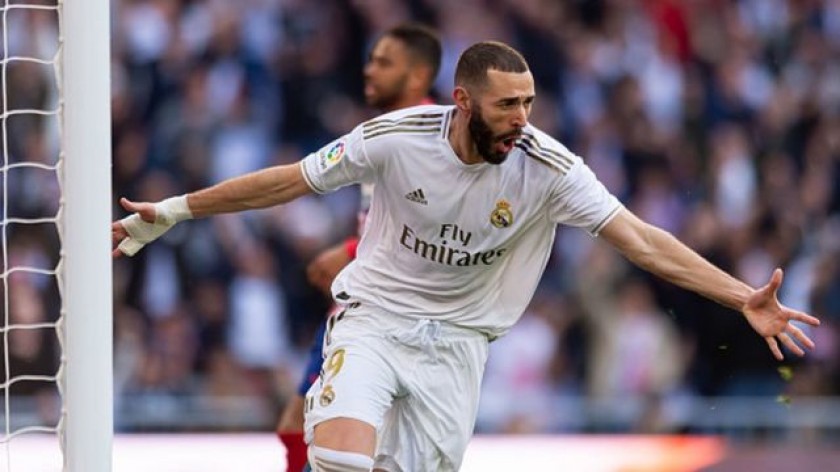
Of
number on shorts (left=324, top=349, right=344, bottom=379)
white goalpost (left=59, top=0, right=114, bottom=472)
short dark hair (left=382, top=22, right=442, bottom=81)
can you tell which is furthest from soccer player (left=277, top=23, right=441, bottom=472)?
white goalpost (left=59, top=0, right=114, bottom=472)

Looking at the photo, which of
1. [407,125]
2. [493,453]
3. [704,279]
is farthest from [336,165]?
[493,453]

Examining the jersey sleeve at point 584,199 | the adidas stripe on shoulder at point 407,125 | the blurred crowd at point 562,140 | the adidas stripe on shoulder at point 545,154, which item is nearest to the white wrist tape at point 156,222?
the adidas stripe on shoulder at point 407,125

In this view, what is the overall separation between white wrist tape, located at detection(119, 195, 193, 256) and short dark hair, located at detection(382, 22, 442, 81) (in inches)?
78.6

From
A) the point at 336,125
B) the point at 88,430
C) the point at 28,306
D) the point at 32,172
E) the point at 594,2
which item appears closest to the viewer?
the point at 88,430

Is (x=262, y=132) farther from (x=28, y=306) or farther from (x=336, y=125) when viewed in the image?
(x=28, y=306)

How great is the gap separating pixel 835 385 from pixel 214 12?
16.3 feet

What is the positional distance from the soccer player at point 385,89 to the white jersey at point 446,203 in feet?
4.97

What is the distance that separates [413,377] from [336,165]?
2.60 feet

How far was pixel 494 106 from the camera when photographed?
249 inches

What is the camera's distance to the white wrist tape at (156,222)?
655 centimetres

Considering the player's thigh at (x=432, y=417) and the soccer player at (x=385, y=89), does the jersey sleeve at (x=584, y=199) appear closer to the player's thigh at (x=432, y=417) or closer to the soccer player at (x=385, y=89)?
the player's thigh at (x=432, y=417)

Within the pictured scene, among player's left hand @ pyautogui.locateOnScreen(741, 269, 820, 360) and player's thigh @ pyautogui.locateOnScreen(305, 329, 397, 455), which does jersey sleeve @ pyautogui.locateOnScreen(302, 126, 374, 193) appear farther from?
player's left hand @ pyautogui.locateOnScreen(741, 269, 820, 360)

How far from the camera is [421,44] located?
8.34 m

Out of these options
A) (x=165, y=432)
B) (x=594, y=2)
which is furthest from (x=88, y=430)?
(x=594, y=2)
